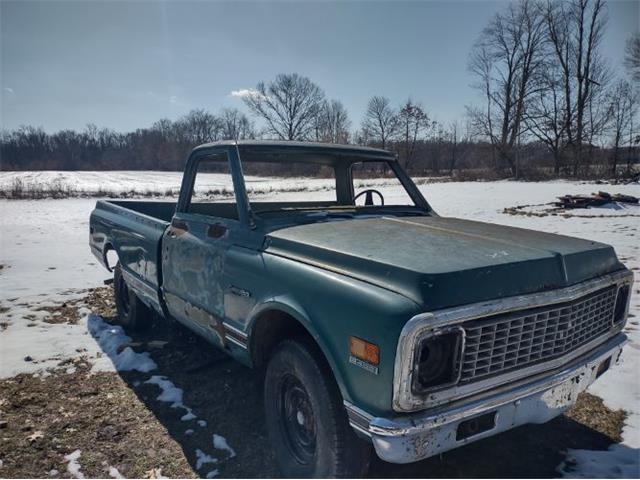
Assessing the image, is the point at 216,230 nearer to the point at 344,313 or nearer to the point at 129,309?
the point at 344,313

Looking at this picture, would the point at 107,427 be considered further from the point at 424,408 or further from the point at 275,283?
the point at 424,408

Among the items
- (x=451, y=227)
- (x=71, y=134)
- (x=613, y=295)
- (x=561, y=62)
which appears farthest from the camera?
(x=71, y=134)

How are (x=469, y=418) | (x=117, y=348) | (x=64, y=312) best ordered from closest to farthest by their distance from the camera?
(x=469, y=418) → (x=117, y=348) → (x=64, y=312)

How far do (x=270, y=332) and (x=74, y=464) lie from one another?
139 centimetres

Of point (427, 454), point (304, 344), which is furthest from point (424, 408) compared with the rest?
point (304, 344)

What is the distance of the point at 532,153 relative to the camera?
36.2 meters

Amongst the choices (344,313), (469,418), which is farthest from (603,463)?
(344,313)

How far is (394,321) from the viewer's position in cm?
167

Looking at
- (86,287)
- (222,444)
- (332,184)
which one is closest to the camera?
(222,444)

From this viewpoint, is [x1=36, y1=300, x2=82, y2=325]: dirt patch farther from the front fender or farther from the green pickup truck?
the front fender

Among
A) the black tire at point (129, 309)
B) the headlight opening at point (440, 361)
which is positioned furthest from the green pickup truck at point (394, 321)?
the black tire at point (129, 309)

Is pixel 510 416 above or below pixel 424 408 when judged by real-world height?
below

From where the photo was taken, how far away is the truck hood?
1.79 m

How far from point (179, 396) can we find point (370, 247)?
209 cm
